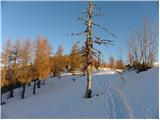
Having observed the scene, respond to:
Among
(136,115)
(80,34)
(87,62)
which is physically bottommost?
(136,115)

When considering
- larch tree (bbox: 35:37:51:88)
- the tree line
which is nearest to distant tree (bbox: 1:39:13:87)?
the tree line

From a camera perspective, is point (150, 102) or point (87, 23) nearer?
point (150, 102)

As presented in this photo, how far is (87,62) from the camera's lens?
2430 cm

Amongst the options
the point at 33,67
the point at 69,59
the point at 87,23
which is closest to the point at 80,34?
the point at 87,23

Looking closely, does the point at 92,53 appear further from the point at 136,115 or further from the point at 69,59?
the point at 69,59

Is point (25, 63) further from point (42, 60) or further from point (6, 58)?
point (6, 58)

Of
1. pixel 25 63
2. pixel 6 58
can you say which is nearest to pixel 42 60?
pixel 25 63

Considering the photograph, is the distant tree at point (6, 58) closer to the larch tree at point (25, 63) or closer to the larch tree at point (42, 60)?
the larch tree at point (25, 63)

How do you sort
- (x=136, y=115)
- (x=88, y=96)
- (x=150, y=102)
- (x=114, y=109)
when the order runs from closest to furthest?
(x=136, y=115)
(x=114, y=109)
(x=150, y=102)
(x=88, y=96)

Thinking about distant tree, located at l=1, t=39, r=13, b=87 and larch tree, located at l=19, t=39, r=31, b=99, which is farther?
distant tree, located at l=1, t=39, r=13, b=87

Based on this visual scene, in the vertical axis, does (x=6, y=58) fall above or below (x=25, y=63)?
above

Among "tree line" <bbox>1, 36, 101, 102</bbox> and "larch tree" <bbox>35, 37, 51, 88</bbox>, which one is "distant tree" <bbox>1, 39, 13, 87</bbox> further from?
"larch tree" <bbox>35, 37, 51, 88</bbox>

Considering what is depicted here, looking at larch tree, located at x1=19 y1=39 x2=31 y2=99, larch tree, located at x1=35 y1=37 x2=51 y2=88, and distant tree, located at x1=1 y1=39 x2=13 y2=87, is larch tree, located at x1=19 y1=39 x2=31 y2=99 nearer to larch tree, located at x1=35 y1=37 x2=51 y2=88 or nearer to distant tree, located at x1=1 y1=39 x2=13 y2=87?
larch tree, located at x1=35 y1=37 x2=51 y2=88

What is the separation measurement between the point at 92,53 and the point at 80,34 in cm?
225
